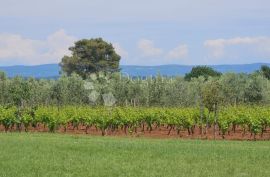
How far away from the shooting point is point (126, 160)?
55.8 feet

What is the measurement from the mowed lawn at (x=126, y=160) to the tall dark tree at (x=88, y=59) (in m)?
69.2

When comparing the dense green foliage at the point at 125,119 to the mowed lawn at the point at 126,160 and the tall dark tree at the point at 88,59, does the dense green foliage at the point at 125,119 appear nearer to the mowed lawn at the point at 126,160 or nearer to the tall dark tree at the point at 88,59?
the mowed lawn at the point at 126,160

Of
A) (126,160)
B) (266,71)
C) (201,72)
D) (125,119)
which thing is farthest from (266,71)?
(126,160)

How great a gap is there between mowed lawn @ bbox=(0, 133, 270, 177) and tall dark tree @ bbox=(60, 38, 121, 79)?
69211 mm

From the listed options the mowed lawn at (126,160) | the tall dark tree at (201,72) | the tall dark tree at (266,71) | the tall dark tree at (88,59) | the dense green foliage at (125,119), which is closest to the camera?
the mowed lawn at (126,160)

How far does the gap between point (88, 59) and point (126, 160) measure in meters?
75.5

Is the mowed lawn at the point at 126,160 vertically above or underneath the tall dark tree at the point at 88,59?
underneath

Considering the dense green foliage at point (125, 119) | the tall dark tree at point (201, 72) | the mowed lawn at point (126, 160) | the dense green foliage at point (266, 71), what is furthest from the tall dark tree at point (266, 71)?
the mowed lawn at point (126, 160)

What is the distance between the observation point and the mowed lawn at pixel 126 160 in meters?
14.4

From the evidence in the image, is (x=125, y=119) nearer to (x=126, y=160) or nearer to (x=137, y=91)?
(x=126, y=160)

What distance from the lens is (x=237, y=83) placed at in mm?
64438

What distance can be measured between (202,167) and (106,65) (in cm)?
7643

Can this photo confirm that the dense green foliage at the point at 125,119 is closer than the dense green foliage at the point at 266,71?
Yes

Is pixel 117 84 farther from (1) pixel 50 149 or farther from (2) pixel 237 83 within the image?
(1) pixel 50 149
